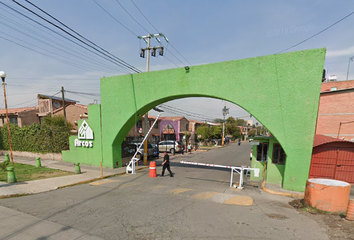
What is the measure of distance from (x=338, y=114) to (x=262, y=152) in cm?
777

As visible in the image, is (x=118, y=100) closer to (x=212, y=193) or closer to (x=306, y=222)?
(x=212, y=193)

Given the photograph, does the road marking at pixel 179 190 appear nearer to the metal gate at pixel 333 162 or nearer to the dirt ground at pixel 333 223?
the dirt ground at pixel 333 223

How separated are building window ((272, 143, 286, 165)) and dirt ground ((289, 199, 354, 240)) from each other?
9.09 ft

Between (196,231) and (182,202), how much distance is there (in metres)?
1.92

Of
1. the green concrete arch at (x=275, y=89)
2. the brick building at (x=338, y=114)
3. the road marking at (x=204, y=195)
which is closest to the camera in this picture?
the road marking at (x=204, y=195)

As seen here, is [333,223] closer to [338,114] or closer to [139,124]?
[338,114]

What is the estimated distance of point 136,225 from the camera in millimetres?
4227

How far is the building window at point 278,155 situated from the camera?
7.99m

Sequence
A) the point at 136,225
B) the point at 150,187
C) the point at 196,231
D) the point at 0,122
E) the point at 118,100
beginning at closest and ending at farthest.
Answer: the point at 196,231 → the point at 136,225 → the point at 150,187 → the point at 118,100 → the point at 0,122

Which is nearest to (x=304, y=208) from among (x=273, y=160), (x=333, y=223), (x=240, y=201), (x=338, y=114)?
(x=333, y=223)

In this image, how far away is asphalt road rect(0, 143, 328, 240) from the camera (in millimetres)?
3910

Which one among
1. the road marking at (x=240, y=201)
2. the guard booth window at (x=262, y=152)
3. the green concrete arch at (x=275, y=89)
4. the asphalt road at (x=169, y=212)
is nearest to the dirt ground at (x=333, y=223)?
the asphalt road at (x=169, y=212)

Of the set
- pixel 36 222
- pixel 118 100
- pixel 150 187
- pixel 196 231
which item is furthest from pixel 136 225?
pixel 118 100

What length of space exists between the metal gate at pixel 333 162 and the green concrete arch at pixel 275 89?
958 mm
